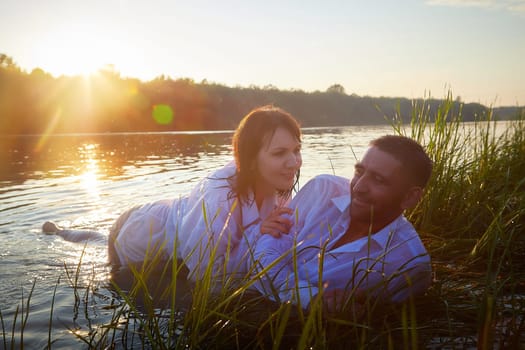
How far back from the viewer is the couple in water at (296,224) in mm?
2160

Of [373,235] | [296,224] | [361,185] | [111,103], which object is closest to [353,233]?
[373,235]

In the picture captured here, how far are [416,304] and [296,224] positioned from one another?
3.28 feet

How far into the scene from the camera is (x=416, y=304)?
233cm

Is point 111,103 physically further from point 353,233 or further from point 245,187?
point 353,233

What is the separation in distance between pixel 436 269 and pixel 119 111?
29307 mm

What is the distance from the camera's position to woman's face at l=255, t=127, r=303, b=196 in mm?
3008

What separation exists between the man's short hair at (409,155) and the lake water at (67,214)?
1.09 m

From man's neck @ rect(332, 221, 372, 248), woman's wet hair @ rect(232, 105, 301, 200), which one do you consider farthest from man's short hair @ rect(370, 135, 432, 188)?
woman's wet hair @ rect(232, 105, 301, 200)

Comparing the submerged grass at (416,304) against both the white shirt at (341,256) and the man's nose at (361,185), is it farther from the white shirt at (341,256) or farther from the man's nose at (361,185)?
the man's nose at (361,185)

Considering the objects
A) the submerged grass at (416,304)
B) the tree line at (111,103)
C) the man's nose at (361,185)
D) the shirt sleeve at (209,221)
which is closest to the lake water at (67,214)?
the submerged grass at (416,304)

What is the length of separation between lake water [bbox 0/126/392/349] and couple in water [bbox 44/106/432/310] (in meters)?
0.53

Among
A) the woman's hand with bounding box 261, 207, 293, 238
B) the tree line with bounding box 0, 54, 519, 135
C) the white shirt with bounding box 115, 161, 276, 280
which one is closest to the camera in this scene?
the woman's hand with bounding box 261, 207, 293, 238

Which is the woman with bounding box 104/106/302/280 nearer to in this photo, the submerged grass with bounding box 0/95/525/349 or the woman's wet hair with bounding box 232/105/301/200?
the woman's wet hair with bounding box 232/105/301/200

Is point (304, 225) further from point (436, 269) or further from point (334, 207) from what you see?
point (436, 269)
